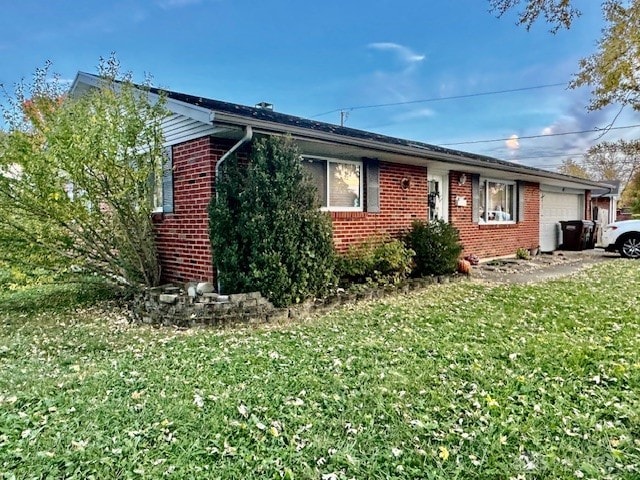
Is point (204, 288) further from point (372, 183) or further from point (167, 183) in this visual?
point (372, 183)

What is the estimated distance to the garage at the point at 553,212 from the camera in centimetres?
1453

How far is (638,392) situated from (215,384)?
10.4 ft

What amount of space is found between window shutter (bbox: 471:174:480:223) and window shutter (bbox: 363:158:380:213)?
384 centimetres

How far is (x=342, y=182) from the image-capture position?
→ 301 inches

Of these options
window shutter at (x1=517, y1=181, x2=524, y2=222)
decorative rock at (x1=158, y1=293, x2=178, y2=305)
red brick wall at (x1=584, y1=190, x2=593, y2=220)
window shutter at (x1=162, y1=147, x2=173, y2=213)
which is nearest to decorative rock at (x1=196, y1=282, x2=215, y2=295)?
decorative rock at (x1=158, y1=293, x2=178, y2=305)

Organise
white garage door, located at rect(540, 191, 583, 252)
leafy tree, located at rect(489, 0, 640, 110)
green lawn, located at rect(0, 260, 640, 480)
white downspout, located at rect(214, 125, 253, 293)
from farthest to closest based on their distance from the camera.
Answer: white garage door, located at rect(540, 191, 583, 252) < leafy tree, located at rect(489, 0, 640, 110) < white downspout, located at rect(214, 125, 253, 293) < green lawn, located at rect(0, 260, 640, 480)

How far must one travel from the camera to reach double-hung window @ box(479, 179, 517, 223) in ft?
37.4

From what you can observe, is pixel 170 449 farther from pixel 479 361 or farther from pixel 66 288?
pixel 66 288

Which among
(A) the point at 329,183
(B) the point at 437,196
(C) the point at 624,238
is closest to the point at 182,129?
(A) the point at 329,183

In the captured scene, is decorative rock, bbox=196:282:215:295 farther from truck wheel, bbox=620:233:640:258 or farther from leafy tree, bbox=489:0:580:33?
truck wheel, bbox=620:233:640:258

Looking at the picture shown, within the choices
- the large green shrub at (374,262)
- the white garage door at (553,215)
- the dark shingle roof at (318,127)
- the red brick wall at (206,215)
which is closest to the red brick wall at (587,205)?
the white garage door at (553,215)

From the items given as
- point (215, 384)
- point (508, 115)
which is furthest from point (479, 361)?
point (508, 115)

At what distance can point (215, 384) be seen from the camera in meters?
3.33

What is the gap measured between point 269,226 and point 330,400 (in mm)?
3007
